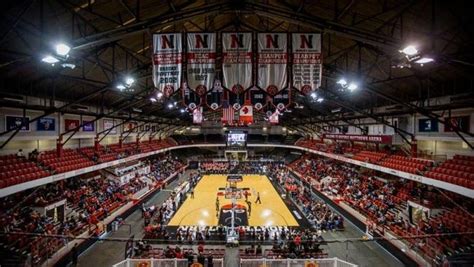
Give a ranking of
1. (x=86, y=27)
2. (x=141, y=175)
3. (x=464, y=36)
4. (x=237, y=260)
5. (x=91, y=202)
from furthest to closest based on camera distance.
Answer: (x=141, y=175) < (x=91, y=202) < (x=237, y=260) < (x=86, y=27) < (x=464, y=36)

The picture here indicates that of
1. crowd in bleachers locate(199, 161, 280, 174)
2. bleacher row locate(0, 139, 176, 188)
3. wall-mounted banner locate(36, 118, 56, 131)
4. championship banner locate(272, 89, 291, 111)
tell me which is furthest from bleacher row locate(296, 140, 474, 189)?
crowd in bleachers locate(199, 161, 280, 174)

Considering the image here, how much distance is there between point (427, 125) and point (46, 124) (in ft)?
74.2

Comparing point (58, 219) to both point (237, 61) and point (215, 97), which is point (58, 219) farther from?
point (237, 61)

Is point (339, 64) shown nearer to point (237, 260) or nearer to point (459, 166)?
point (459, 166)

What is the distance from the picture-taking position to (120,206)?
21.7m

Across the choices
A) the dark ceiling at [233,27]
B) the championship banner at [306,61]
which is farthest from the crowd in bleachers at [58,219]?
the championship banner at [306,61]

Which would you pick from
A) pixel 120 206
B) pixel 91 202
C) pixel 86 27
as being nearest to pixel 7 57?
pixel 86 27

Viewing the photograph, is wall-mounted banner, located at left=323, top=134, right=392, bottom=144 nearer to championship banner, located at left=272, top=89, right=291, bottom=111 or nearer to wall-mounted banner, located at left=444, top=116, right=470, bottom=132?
wall-mounted banner, located at left=444, top=116, right=470, bottom=132

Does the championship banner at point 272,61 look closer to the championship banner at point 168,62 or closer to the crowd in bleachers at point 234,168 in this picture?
the championship banner at point 168,62

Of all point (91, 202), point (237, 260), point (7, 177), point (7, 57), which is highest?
point (7, 57)

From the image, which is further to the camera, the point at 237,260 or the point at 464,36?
the point at 237,260

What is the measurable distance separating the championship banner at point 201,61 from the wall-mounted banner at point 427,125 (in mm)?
14690

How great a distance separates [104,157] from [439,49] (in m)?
21.5

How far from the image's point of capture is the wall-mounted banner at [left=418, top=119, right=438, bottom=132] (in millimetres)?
17459
